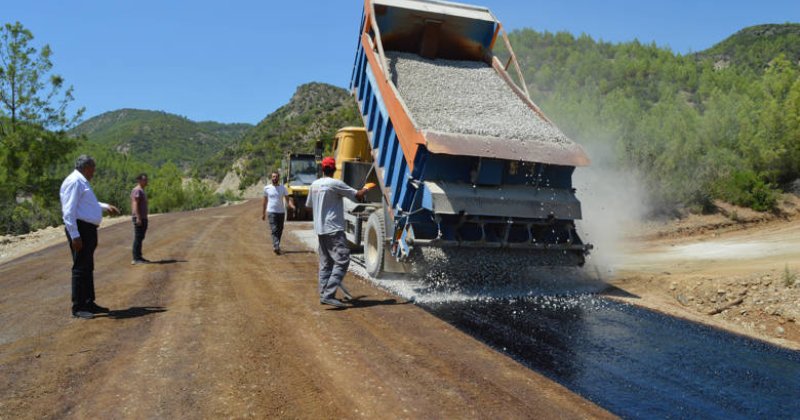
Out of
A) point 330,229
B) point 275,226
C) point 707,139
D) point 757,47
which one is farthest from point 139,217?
point 757,47

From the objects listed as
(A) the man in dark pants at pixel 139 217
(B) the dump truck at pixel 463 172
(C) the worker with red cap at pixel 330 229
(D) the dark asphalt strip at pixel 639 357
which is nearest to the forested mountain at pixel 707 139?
(B) the dump truck at pixel 463 172

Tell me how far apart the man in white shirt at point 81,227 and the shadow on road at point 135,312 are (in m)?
0.20

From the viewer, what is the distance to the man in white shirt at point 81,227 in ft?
16.7

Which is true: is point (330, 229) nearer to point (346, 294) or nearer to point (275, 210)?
point (346, 294)

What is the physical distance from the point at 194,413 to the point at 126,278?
5.15 metres

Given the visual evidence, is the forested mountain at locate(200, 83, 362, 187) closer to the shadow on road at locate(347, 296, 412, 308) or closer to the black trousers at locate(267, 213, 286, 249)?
the black trousers at locate(267, 213, 286, 249)

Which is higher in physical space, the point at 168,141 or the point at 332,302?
the point at 168,141

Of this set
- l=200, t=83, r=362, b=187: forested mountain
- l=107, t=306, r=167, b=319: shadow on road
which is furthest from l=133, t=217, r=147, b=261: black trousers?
l=200, t=83, r=362, b=187: forested mountain

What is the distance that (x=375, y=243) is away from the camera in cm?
782

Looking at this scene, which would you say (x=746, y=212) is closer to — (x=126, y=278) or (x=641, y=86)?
(x=126, y=278)

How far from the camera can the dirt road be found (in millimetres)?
3232

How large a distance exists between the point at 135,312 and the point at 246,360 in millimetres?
2178

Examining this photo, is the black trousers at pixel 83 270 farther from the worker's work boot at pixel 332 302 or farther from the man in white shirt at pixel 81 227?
the worker's work boot at pixel 332 302

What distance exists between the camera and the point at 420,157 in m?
6.32
